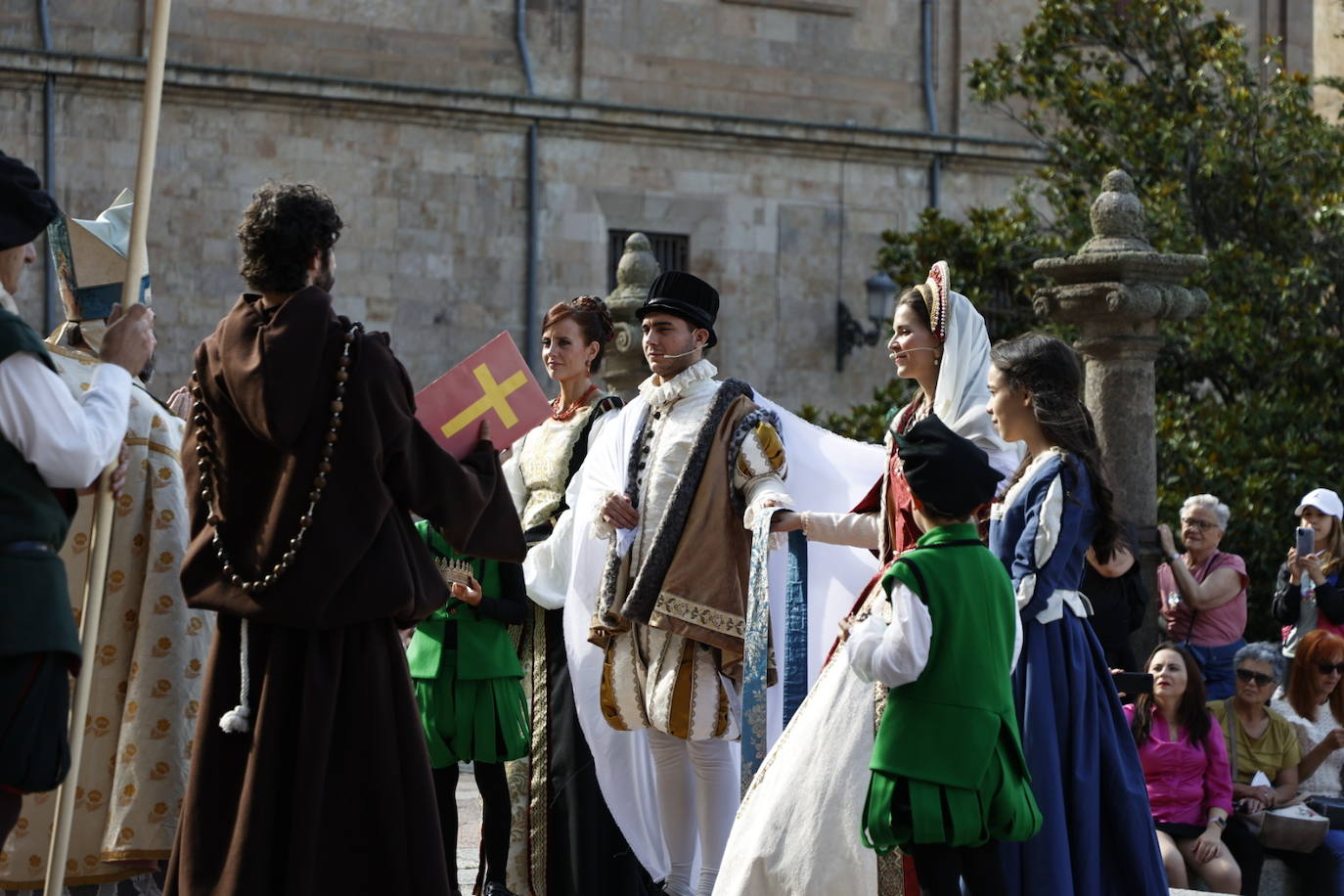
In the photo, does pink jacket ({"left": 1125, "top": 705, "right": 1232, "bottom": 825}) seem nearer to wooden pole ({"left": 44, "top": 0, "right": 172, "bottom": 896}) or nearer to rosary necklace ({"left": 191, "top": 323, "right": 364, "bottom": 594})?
rosary necklace ({"left": 191, "top": 323, "right": 364, "bottom": 594})

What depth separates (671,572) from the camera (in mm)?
6137

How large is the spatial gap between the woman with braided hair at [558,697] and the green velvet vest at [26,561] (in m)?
2.60

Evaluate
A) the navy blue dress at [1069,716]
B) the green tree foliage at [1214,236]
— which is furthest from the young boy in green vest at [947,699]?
the green tree foliage at [1214,236]

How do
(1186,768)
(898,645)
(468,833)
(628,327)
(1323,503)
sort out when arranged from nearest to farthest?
(898,645)
(1186,768)
(468,833)
(1323,503)
(628,327)

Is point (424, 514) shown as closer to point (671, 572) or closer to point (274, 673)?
point (274, 673)

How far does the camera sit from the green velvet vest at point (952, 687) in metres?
4.60

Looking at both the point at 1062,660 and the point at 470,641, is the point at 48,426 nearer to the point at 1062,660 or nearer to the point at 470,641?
the point at 470,641

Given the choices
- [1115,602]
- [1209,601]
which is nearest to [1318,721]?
[1209,601]

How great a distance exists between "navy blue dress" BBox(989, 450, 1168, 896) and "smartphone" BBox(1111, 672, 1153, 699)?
148 centimetres

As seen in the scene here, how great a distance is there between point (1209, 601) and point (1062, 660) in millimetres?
3970

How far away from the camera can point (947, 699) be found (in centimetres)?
463

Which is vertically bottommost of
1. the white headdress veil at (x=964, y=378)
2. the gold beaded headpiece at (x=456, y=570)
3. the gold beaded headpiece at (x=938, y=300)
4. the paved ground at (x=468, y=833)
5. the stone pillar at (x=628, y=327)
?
the paved ground at (x=468, y=833)

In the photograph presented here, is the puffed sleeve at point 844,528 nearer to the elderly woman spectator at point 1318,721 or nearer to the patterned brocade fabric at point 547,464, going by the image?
the patterned brocade fabric at point 547,464

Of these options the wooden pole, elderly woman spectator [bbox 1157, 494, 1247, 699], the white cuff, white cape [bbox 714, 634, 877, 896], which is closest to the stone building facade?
elderly woman spectator [bbox 1157, 494, 1247, 699]
